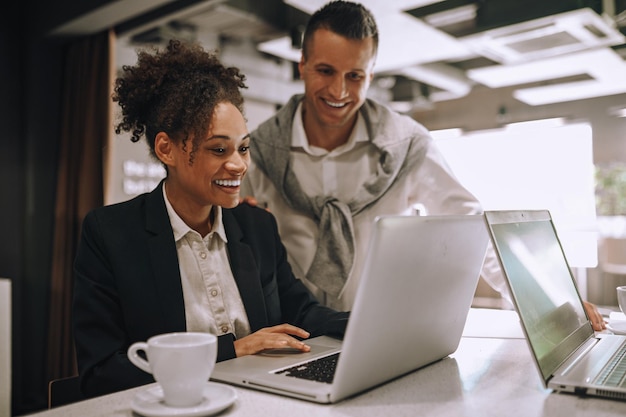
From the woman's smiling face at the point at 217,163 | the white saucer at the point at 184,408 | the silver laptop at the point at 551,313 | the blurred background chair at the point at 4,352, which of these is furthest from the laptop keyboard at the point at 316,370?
the blurred background chair at the point at 4,352

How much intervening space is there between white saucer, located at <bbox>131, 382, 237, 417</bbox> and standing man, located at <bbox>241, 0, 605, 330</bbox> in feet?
3.06

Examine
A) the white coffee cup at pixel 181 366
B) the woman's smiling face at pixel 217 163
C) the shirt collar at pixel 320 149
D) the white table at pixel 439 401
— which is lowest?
the white table at pixel 439 401

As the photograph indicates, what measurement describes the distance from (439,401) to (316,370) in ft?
0.70

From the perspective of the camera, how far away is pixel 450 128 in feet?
27.3

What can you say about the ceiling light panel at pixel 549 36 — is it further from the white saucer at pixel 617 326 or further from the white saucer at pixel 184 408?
the white saucer at pixel 184 408

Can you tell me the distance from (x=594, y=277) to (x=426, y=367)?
21.4 feet

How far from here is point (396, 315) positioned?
85 cm

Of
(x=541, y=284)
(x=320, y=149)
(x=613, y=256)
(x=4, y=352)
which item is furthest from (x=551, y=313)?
(x=613, y=256)

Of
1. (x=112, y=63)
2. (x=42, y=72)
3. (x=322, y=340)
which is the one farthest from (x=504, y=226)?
(x=42, y=72)

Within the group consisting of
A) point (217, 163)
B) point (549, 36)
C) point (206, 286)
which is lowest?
point (206, 286)

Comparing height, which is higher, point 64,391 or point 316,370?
point 316,370

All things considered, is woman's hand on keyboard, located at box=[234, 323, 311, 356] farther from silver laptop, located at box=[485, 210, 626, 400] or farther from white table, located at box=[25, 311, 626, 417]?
silver laptop, located at box=[485, 210, 626, 400]

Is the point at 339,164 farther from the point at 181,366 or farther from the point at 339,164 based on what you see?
the point at 181,366

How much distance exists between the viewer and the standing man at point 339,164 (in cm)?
171
